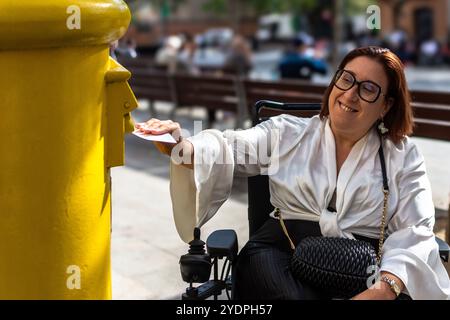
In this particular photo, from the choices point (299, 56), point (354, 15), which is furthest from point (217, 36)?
point (299, 56)

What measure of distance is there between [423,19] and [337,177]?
42.5 m

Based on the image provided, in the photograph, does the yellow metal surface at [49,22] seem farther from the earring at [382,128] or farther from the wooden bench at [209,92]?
the wooden bench at [209,92]

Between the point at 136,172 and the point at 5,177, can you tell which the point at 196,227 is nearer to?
the point at 5,177

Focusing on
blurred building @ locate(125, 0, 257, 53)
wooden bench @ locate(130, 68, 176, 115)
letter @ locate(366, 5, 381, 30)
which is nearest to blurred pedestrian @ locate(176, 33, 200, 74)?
wooden bench @ locate(130, 68, 176, 115)

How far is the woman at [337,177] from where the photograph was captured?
254 cm

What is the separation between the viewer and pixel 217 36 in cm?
4362

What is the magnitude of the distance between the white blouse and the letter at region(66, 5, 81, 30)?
61 cm

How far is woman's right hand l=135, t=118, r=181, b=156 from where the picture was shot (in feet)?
8.00

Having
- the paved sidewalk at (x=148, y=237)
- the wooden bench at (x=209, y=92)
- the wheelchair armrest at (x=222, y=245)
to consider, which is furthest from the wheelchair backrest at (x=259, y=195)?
the wooden bench at (x=209, y=92)

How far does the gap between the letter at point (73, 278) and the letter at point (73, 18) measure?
80 centimetres

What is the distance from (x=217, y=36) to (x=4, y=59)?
42.0 meters

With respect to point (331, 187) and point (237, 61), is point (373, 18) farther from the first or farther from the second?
point (237, 61)

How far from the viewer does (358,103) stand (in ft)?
8.79
